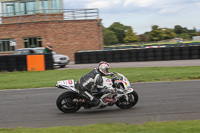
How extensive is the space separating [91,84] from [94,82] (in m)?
0.11

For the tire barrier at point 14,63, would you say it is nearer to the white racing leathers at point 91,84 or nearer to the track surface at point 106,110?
the track surface at point 106,110

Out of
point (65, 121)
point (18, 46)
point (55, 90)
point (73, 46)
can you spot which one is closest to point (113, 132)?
point (65, 121)

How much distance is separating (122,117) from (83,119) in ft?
2.90

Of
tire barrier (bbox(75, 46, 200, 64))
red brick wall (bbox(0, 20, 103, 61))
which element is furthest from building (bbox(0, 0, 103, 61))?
tire barrier (bbox(75, 46, 200, 64))

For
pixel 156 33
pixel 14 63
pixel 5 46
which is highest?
pixel 156 33

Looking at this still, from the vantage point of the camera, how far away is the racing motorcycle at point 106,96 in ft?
22.1

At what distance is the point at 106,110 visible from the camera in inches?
278

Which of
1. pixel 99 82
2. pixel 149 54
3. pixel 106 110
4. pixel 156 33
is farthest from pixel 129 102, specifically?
pixel 156 33

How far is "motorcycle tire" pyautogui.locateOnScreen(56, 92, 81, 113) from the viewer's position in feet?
22.4

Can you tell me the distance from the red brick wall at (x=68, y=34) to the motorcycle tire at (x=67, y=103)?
75.4ft

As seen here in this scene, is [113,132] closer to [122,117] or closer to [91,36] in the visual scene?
[122,117]

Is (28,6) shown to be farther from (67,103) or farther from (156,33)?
(156,33)

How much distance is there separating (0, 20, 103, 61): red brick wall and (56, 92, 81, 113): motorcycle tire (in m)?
23.0

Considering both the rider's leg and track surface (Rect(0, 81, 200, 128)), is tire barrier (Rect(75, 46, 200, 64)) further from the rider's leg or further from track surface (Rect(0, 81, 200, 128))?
the rider's leg
